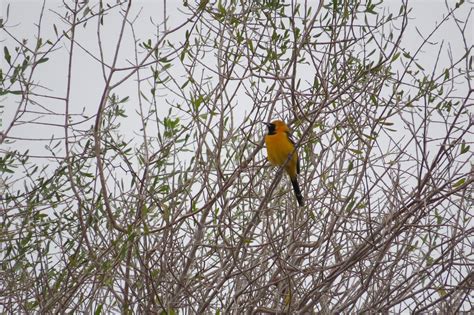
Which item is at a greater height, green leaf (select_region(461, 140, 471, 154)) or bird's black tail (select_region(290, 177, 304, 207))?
bird's black tail (select_region(290, 177, 304, 207))

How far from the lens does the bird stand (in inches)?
214

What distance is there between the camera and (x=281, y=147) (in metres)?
5.68

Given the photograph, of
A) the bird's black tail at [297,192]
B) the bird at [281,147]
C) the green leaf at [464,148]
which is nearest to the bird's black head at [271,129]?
the bird at [281,147]

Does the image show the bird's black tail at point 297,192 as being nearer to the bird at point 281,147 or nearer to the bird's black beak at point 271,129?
the bird at point 281,147

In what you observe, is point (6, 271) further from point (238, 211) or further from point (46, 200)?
point (238, 211)

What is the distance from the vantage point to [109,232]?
4.13 metres

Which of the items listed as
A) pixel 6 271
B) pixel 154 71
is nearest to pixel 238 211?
pixel 154 71

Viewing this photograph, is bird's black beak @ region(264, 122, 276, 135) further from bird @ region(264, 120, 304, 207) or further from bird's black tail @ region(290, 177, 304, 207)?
bird's black tail @ region(290, 177, 304, 207)

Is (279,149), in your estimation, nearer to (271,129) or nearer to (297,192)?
(271,129)

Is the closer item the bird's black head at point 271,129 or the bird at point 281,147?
the bird at point 281,147

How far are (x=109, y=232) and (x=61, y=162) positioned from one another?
1.70 feet

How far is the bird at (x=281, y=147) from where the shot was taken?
543cm

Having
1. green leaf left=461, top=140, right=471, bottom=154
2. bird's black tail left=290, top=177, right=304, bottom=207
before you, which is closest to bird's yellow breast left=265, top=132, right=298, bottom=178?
bird's black tail left=290, top=177, right=304, bottom=207

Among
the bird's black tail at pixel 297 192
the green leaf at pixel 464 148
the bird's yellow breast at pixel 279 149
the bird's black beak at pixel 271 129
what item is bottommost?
the green leaf at pixel 464 148
